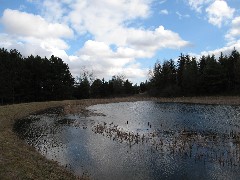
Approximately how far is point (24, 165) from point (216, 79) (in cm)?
8811

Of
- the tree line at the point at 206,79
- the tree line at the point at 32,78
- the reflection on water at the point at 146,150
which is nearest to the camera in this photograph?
the reflection on water at the point at 146,150

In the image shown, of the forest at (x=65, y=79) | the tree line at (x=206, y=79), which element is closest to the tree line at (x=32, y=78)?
the forest at (x=65, y=79)

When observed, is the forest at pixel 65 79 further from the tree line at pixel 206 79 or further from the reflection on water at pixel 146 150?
the reflection on water at pixel 146 150

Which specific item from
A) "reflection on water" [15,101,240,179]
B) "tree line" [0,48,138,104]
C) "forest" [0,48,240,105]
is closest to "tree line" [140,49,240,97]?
"forest" [0,48,240,105]

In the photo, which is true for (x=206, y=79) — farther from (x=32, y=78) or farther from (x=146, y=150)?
(x=146, y=150)

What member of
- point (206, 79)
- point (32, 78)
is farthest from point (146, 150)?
point (206, 79)

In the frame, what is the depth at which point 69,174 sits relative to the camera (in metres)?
17.8

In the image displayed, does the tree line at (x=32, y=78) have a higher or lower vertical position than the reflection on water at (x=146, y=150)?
higher

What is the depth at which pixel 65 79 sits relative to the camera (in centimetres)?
9744

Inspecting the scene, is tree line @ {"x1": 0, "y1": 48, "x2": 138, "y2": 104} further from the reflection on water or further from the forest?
the reflection on water

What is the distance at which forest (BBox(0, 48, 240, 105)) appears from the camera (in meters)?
79.4

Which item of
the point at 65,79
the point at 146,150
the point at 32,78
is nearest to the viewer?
the point at 146,150

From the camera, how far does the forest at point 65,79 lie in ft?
260

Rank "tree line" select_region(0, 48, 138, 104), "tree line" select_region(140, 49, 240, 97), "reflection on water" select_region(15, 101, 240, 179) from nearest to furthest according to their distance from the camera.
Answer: "reflection on water" select_region(15, 101, 240, 179) < "tree line" select_region(0, 48, 138, 104) < "tree line" select_region(140, 49, 240, 97)
